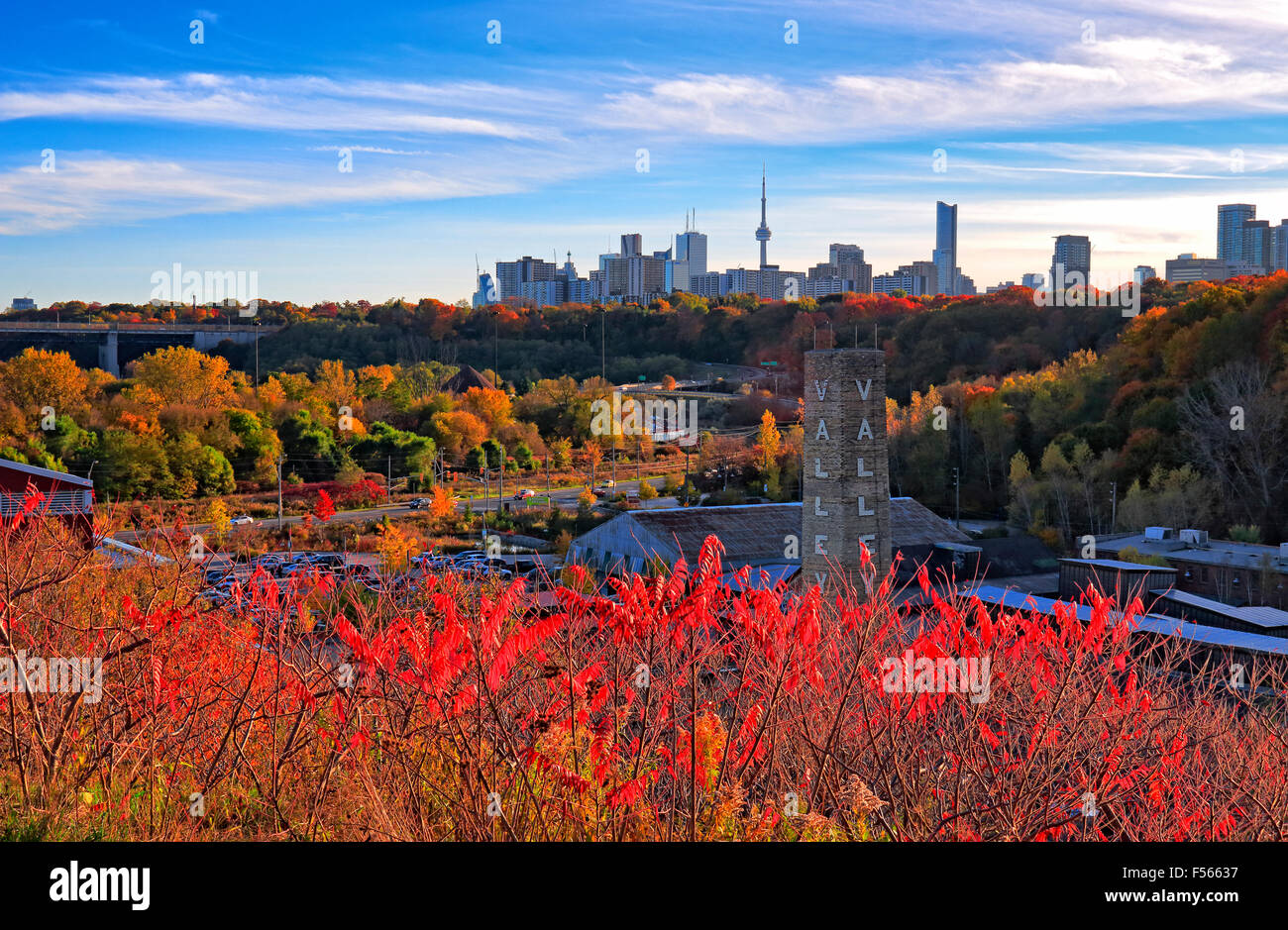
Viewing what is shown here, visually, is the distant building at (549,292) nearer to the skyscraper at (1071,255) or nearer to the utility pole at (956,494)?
the skyscraper at (1071,255)

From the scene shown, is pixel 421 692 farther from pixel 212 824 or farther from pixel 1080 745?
pixel 1080 745

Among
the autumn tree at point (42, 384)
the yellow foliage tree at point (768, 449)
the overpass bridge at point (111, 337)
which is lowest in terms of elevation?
the yellow foliage tree at point (768, 449)

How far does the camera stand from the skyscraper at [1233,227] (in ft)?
218

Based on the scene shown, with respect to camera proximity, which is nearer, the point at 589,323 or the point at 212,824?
the point at 212,824

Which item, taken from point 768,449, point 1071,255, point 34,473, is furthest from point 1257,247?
point 34,473

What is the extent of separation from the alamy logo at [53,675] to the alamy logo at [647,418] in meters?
46.5

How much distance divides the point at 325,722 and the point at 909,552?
22.9 meters

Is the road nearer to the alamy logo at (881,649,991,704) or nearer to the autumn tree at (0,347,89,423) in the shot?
the autumn tree at (0,347,89,423)

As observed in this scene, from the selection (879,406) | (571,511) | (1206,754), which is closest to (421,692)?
(1206,754)

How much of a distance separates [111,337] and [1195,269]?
68.0 m

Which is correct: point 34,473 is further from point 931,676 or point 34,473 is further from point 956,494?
point 956,494

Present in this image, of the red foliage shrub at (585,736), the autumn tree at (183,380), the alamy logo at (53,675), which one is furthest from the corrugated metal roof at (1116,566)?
the autumn tree at (183,380)

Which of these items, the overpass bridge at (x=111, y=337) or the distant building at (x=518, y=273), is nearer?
the overpass bridge at (x=111, y=337)

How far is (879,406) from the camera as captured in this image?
20688mm
